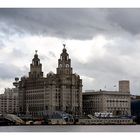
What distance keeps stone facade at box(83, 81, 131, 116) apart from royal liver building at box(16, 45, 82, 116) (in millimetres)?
2700

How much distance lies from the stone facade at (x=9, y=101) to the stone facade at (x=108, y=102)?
10607 millimetres

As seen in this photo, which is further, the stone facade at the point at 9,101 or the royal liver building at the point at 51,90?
the stone facade at the point at 9,101

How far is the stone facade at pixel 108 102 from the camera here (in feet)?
241

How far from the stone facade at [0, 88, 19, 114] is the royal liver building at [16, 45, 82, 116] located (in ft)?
16.8

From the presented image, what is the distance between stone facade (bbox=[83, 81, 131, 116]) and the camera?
7331cm

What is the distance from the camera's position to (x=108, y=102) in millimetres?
74688

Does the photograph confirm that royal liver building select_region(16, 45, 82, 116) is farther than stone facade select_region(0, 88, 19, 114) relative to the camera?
No

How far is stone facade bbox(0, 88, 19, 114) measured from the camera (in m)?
79.4

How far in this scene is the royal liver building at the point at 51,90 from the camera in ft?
229

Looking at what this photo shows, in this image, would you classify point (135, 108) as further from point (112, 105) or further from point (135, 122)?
point (135, 122)

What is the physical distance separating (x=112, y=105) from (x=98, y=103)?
272 centimetres

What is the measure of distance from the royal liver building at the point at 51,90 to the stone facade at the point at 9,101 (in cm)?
512

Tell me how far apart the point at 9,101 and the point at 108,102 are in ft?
49.5
